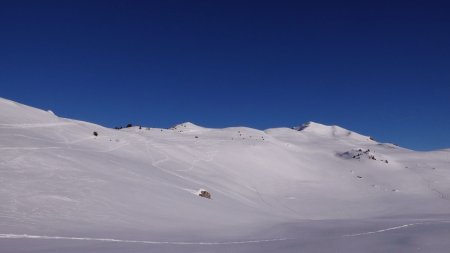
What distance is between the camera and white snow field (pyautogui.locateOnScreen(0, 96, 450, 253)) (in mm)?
10328

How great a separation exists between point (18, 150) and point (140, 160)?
884 cm

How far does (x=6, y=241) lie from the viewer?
30.4ft

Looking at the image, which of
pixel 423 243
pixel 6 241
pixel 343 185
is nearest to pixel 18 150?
pixel 6 241

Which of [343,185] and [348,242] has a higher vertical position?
[343,185]

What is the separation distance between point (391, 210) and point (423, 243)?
63.6 feet

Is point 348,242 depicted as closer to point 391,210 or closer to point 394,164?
point 391,210

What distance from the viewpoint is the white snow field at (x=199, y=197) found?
10328mm

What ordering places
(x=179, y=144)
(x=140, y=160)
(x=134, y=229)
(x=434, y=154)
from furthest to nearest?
(x=434, y=154)
(x=179, y=144)
(x=140, y=160)
(x=134, y=229)

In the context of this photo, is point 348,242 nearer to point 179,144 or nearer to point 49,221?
point 49,221

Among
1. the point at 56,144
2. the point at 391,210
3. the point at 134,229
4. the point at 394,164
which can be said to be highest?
the point at 394,164

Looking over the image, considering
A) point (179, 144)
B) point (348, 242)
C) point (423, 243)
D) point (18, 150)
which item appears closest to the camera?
point (423, 243)

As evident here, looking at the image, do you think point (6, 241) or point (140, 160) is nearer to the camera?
point (6, 241)

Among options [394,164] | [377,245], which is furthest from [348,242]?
[394,164]

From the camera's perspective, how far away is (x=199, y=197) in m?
19.9
